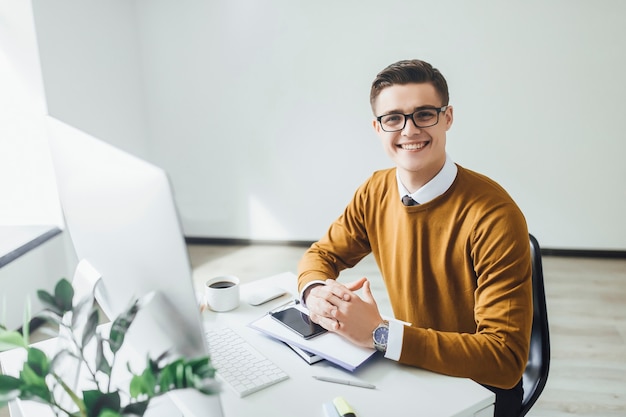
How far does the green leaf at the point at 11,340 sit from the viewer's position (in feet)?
2.20

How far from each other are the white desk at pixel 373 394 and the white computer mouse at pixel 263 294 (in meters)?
0.26

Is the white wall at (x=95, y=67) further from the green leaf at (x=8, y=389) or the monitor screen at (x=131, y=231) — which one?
the green leaf at (x=8, y=389)

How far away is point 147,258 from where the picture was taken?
0.78m

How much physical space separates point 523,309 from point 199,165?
2951mm

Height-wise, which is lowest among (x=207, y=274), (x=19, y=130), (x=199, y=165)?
(x=207, y=274)

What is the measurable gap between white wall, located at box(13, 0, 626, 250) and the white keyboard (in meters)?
2.15

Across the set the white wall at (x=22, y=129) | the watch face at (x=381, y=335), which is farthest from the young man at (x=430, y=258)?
the white wall at (x=22, y=129)

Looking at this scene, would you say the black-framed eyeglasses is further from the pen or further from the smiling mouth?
the pen

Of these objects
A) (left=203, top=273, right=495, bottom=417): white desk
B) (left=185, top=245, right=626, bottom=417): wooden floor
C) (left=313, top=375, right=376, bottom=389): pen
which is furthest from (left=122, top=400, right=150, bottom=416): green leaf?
(left=185, top=245, right=626, bottom=417): wooden floor

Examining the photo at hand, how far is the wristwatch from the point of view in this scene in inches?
43.7

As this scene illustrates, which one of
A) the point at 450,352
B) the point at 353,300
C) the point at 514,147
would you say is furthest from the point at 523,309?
the point at 514,147

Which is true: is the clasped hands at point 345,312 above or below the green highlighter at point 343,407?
above

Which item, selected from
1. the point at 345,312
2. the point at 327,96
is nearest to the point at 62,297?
the point at 345,312

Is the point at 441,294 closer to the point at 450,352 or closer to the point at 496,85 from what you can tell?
the point at 450,352
